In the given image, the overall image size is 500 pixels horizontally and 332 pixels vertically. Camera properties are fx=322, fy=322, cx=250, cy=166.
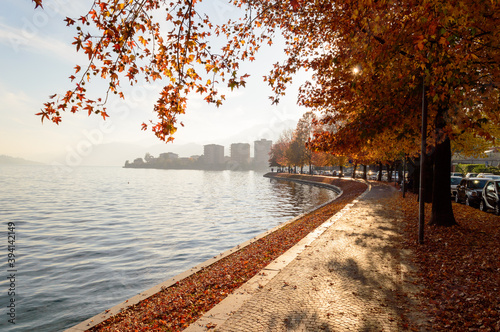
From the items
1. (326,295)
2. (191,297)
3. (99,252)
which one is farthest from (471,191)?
(99,252)

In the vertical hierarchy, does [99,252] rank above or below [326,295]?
below

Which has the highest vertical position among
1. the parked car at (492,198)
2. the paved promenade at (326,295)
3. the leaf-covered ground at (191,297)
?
the parked car at (492,198)

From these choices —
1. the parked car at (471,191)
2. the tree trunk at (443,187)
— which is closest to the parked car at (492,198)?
the parked car at (471,191)

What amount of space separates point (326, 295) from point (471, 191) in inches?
702

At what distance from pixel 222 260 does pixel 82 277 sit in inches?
202

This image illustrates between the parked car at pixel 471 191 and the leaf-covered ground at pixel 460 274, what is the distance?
6.80m

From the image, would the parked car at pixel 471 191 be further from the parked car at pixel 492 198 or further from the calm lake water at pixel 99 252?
the calm lake water at pixel 99 252

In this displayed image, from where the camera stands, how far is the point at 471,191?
64.4ft

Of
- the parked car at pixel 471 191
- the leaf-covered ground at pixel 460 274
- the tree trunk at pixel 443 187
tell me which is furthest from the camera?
the parked car at pixel 471 191

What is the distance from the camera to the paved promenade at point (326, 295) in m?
5.29

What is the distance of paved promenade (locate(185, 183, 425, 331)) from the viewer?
529 centimetres

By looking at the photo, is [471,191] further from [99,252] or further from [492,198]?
[99,252]

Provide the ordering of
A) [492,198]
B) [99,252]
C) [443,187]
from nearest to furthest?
[443,187] → [99,252] → [492,198]

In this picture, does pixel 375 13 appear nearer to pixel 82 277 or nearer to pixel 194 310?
pixel 194 310
